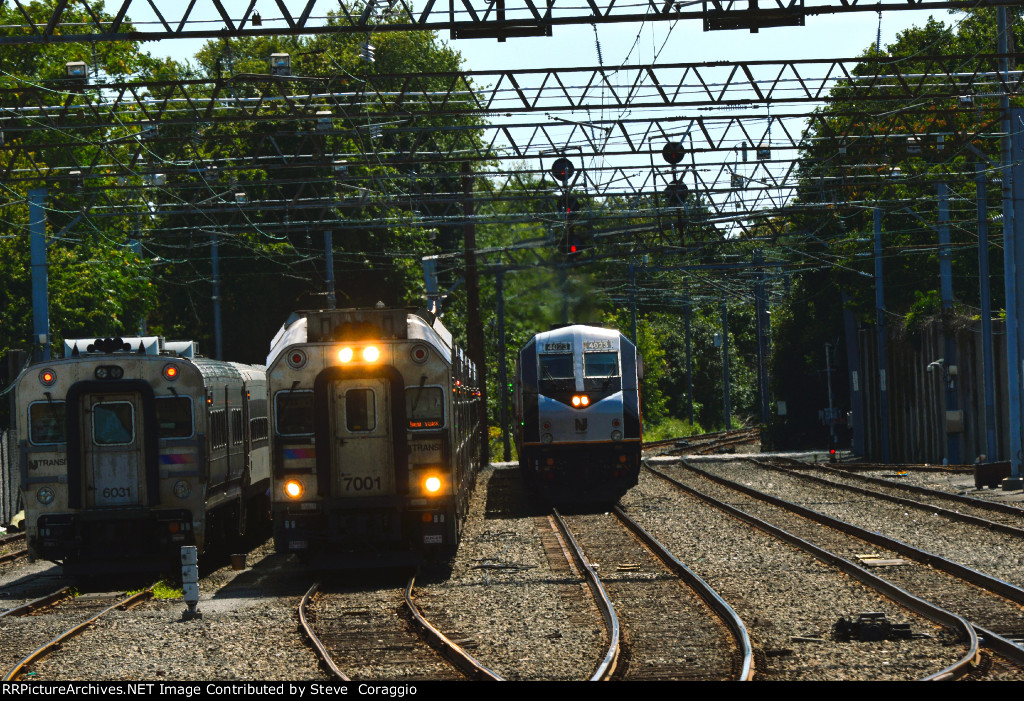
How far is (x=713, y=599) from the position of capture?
42.8ft

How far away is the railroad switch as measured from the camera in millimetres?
10953

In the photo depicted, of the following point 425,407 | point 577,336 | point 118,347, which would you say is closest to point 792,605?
point 425,407

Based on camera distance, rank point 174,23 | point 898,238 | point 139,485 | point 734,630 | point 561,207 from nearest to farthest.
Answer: point 734,630
point 174,23
point 139,485
point 561,207
point 898,238

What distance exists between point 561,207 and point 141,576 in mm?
21486

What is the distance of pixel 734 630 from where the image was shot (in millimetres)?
11477

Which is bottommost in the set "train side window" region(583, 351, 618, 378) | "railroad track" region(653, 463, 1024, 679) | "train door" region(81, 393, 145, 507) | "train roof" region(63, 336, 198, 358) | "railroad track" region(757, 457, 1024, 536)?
"railroad track" region(757, 457, 1024, 536)

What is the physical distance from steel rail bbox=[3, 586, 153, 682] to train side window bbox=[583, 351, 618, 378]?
1119cm

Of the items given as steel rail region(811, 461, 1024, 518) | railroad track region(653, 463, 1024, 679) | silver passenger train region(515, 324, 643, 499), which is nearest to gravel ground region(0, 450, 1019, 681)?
railroad track region(653, 463, 1024, 679)

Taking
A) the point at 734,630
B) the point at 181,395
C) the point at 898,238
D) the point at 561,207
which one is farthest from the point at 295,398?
the point at 898,238

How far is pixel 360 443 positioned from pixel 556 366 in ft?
32.1

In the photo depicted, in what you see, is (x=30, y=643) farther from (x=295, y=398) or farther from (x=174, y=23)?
(x=174, y=23)

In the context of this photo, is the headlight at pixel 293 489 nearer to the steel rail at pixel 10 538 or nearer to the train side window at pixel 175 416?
the train side window at pixel 175 416

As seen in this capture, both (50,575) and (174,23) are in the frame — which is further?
(50,575)

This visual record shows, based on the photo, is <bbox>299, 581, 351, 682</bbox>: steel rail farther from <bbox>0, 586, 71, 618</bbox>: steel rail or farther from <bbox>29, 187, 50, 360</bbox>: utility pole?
<bbox>29, 187, 50, 360</bbox>: utility pole
